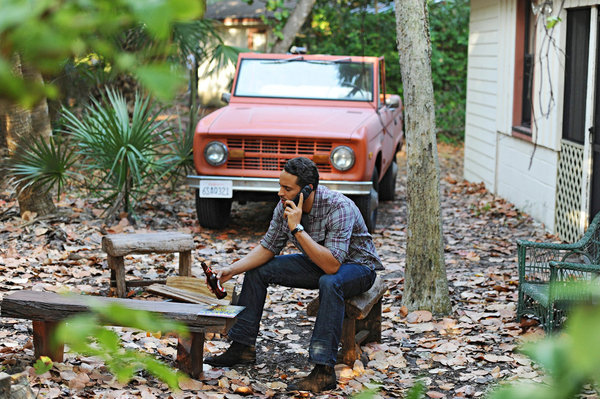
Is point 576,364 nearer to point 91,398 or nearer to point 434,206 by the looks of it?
point 91,398

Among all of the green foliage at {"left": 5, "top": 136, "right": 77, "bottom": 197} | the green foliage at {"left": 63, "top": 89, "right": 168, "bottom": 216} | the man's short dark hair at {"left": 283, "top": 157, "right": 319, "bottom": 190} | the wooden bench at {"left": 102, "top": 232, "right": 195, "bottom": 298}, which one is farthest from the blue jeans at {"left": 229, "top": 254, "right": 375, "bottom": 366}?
the green foliage at {"left": 5, "top": 136, "right": 77, "bottom": 197}

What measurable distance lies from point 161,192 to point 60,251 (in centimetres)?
350

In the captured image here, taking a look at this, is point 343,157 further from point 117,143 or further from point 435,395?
point 435,395

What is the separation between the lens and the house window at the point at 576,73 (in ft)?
29.0

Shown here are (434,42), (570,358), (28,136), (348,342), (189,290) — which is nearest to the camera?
(570,358)

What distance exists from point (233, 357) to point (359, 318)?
0.81m

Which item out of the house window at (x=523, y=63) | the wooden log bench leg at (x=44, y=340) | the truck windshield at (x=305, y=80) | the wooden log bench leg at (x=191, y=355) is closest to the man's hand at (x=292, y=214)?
the wooden log bench leg at (x=191, y=355)

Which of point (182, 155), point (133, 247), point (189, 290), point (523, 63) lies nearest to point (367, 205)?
point (182, 155)

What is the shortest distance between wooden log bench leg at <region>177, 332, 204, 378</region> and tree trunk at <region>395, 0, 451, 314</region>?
7.55 ft

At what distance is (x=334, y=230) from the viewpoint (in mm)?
4965

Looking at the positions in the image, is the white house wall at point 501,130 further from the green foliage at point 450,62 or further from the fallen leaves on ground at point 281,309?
the green foliage at point 450,62

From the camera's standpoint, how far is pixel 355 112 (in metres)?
9.52

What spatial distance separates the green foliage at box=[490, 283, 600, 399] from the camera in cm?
72

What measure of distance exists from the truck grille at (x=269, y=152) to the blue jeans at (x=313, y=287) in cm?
351
